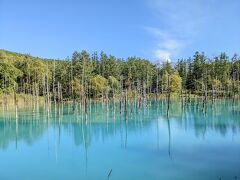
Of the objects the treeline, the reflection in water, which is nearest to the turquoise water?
the reflection in water

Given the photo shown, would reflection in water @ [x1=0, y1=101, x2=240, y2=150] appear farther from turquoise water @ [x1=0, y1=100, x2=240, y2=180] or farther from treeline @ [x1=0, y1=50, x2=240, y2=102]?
treeline @ [x1=0, y1=50, x2=240, y2=102]

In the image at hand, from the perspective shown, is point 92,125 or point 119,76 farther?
point 119,76

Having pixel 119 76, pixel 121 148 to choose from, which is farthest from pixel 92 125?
pixel 119 76

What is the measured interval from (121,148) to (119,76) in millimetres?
49529

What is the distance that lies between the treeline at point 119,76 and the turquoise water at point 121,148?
2036 cm

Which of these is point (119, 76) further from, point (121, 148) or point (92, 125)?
point (121, 148)

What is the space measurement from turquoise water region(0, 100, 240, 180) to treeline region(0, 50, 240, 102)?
2036cm

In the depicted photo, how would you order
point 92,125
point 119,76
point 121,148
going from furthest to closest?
point 119,76
point 92,125
point 121,148

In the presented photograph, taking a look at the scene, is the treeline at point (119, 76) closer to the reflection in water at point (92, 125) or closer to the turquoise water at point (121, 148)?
the reflection in water at point (92, 125)

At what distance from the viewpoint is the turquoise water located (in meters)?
19.7

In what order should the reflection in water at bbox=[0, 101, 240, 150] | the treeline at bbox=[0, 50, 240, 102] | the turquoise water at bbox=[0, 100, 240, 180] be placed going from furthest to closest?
1. the treeline at bbox=[0, 50, 240, 102]
2. the reflection in water at bbox=[0, 101, 240, 150]
3. the turquoise water at bbox=[0, 100, 240, 180]

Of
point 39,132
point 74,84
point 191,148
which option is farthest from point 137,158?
point 74,84

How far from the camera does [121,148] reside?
88.0 ft

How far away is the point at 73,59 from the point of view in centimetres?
7350
